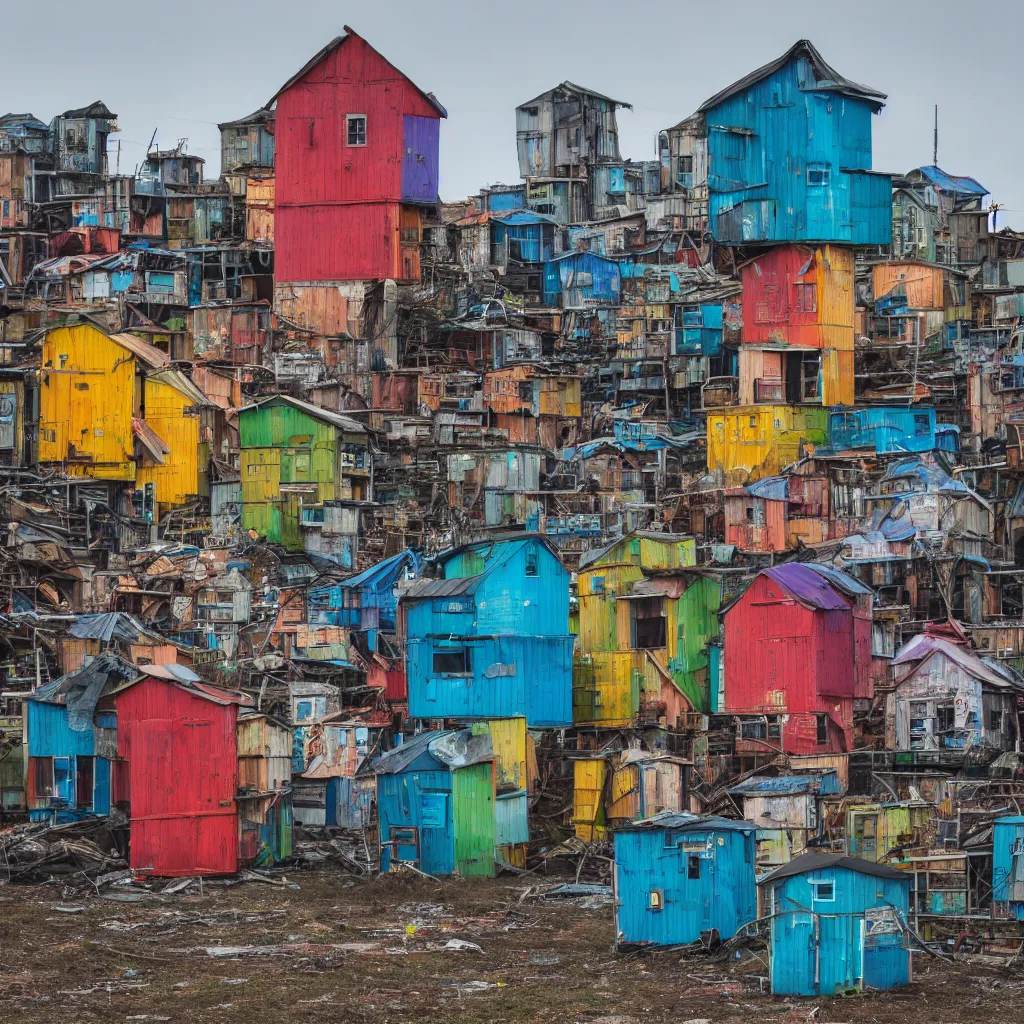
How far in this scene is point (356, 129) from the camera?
289 feet

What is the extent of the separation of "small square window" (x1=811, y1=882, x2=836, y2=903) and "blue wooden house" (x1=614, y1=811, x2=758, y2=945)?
13.0 ft

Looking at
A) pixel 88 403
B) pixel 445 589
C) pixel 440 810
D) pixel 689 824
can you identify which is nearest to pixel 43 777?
pixel 440 810

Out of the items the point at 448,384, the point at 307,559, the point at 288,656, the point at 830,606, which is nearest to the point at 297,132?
the point at 448,384

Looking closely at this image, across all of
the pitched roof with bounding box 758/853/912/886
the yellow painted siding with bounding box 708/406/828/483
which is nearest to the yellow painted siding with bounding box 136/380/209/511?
the yellow painted siding with bounding box 708/406/828/483

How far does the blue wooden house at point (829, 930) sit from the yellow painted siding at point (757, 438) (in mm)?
35863

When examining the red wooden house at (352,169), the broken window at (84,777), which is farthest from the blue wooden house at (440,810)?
the red wooden house at (352,169)

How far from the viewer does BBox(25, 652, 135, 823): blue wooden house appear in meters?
57.1

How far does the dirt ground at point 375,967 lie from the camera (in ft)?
134

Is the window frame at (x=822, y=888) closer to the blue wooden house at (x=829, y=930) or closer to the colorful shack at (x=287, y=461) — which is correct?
the blue wooden house at (x=829, y=930)

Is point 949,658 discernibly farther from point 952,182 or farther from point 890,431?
point 952,182

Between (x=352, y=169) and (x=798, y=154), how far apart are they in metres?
16.3

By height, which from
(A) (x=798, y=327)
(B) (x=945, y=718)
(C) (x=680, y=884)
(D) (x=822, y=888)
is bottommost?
(C) (x=680, y=884)

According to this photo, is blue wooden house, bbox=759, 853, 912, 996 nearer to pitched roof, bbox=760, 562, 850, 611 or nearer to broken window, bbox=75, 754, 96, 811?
pitched roof, bbox=760, 562, 850, 611

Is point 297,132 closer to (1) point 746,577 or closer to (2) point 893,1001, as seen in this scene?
(1) point 746,577
